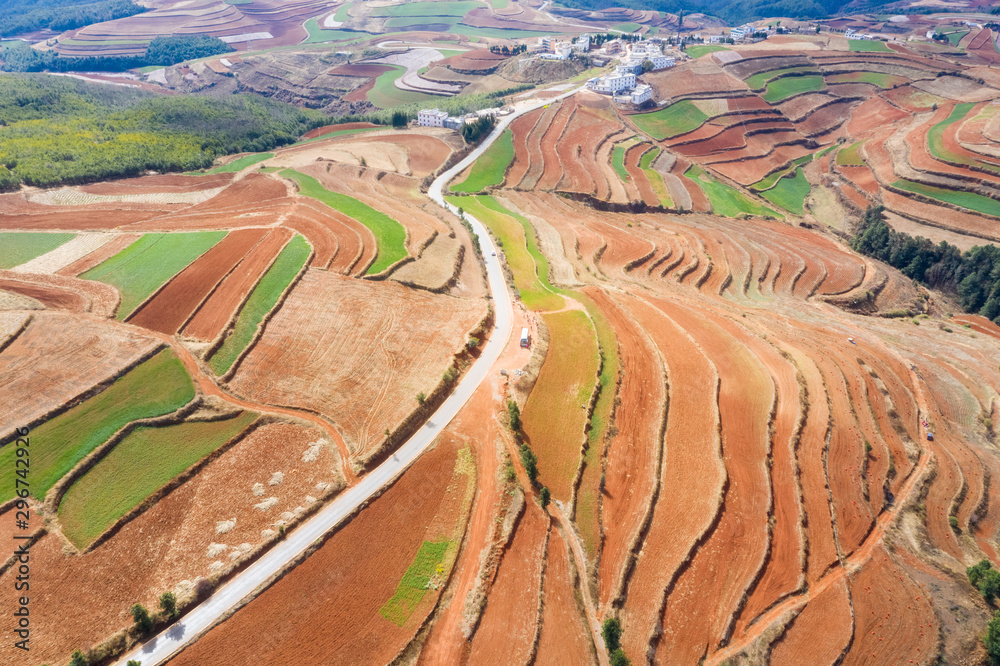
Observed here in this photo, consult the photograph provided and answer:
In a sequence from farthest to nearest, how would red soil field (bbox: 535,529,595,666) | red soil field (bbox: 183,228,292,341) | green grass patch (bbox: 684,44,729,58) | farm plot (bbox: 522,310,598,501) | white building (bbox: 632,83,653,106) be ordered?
green grass patch (bbox: 684,44,729,58) < white building (bbox: 632,83,653,106) < red soil field (bbox: 183,228,292,341) < farm plot (bbox: 522,310,598,501) < red soil field (bbox: 535,529,595,666)

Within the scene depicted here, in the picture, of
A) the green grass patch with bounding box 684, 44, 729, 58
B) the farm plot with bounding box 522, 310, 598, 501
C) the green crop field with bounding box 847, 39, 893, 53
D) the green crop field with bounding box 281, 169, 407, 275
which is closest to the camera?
the farm plot with bounding box 522, 310, 598, 501


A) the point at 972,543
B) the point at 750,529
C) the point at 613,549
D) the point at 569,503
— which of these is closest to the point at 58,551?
the point at 569,503

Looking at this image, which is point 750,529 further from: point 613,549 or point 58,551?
point 58,551

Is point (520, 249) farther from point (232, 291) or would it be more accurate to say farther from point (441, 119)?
point (441, 119)

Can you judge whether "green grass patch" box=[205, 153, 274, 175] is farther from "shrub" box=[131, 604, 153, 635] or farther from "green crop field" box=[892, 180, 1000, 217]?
"green crop field" box=[892, 180, 1000, 217]

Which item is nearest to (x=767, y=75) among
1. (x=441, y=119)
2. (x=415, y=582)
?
(x=441, y=119)

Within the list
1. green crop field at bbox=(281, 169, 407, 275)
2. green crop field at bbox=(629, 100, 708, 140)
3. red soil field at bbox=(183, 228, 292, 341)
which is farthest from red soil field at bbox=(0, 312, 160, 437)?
green crop field at bbox=(629, 100, 708, 140)

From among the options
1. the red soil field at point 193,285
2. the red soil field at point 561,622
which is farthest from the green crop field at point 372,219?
the red soil field at point 561,622
